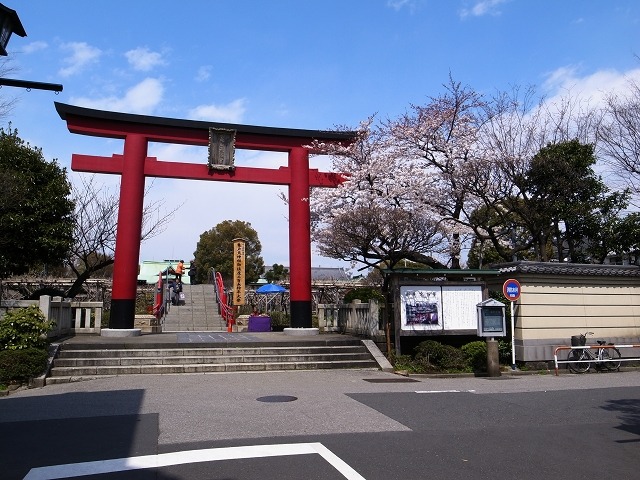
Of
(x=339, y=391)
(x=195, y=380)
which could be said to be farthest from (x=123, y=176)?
(x=339, y=391)

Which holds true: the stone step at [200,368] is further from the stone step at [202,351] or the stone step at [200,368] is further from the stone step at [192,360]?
the stone step at [202,351]

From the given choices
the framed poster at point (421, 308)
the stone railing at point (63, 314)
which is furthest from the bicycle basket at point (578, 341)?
the stone railing at point (63, 314)

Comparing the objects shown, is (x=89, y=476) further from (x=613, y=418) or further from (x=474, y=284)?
(x=474, y=284)

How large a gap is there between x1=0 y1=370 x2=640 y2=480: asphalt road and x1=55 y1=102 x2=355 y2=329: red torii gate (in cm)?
644

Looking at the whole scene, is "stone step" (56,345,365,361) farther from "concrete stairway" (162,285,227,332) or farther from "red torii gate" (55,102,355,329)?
"concrete stairway" (162,285,227,332)

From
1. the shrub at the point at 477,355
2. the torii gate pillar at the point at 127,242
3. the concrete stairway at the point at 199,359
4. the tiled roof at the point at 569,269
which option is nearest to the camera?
the concrete stairway at the point at 199,359

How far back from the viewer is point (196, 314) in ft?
97.0

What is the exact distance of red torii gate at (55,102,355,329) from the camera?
17125mm

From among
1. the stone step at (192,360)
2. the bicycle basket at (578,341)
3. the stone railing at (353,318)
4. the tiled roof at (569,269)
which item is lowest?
the stone step at (192,360)

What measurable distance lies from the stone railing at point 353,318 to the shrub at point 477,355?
2.48m

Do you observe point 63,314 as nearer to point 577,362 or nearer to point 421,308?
point 421,308

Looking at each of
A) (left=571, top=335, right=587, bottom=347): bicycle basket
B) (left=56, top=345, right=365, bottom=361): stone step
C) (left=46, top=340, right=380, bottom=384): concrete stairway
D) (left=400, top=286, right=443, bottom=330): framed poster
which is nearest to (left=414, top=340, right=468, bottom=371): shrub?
(left=400, top=286, right=443, bottom=330): framed poster

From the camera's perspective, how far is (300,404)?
358 inches

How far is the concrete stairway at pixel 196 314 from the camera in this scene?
26.7 m
